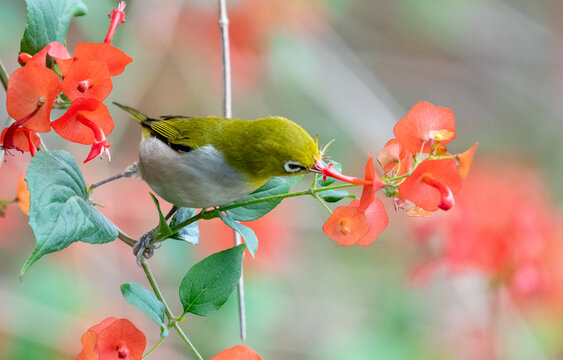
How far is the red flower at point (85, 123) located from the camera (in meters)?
0.95

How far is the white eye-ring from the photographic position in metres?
1.13

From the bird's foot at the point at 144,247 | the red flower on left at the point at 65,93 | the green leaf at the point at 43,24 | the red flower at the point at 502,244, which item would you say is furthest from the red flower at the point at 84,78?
the red flower at the point at 502,244

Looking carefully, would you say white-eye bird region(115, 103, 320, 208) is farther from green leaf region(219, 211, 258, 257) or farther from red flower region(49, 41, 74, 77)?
red flower region(49, 41, 74, 77)

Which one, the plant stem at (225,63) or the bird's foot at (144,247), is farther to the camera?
A: the plant stem at (225,63)

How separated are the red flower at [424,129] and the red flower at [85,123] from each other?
1.51 feet

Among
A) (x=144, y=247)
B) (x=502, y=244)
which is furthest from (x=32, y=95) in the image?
(x=502, y=244)

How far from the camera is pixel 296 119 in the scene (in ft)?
14.2

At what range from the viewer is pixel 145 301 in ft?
3.19

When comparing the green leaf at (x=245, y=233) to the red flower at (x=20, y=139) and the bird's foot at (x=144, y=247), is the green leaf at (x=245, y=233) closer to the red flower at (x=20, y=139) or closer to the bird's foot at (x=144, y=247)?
the bird's foot at (x=144, y=247)

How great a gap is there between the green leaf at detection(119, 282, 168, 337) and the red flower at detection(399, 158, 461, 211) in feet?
1.37

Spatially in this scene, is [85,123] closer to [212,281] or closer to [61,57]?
[61,57]

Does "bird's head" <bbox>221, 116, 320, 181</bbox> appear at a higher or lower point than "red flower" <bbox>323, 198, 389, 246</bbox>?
higher

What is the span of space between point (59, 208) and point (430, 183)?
1.75 feet

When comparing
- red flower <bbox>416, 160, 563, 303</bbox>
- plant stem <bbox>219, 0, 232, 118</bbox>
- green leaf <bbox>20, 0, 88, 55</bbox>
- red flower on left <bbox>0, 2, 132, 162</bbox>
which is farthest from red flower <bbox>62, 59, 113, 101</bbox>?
red flower <bbox>416, 160, 563, 303</bbox>
